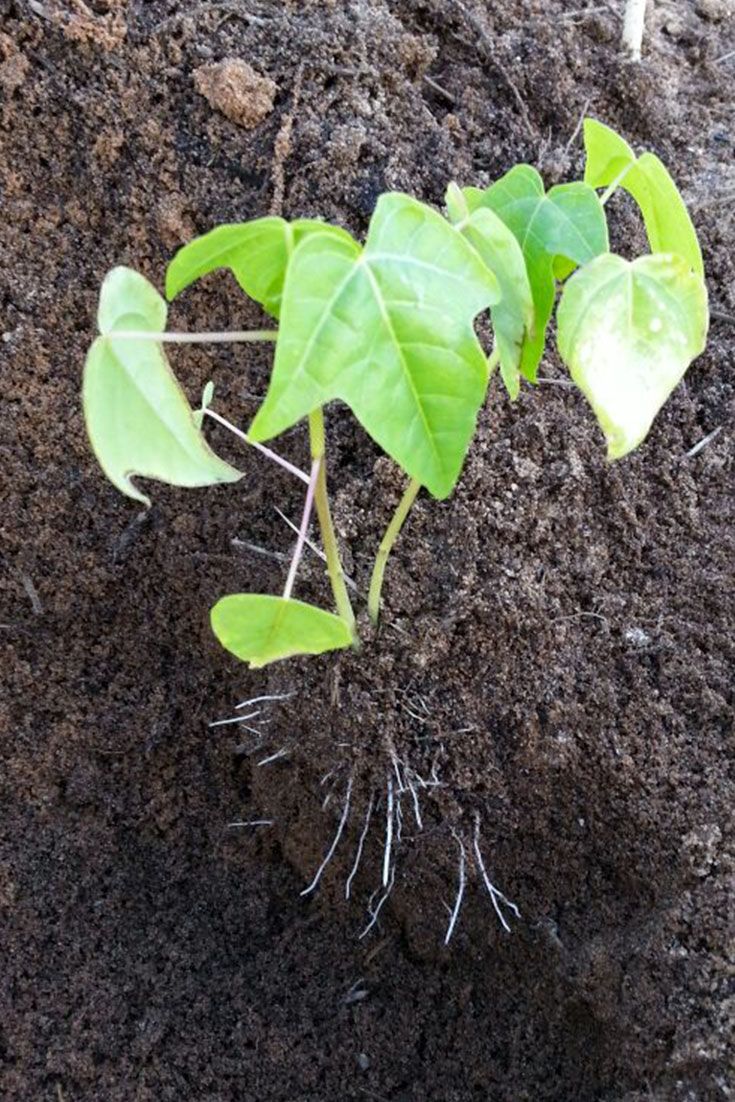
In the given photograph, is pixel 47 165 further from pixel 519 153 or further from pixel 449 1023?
pixel 449 1023

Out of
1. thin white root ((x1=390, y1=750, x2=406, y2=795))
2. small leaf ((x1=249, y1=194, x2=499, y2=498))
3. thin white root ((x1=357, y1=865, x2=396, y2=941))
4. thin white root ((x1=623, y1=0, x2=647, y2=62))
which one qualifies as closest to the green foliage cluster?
small leaf ((x1=249, y1=194, x2=499, y2=498))

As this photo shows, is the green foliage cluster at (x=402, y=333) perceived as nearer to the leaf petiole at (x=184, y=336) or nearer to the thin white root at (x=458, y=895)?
the leaf petiole at (x=184, y=336)

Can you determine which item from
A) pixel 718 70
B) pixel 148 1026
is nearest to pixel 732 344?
pixel 718 70

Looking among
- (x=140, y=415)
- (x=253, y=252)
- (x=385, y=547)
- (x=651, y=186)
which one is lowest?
(x=385, y=547)

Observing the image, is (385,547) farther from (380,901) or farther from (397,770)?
(380,901)

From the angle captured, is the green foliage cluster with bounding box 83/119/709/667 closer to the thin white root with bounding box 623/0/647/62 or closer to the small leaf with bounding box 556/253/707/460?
the small leaf with bounding box 556/253/707/460

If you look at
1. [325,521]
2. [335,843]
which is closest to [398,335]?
[325,521]
